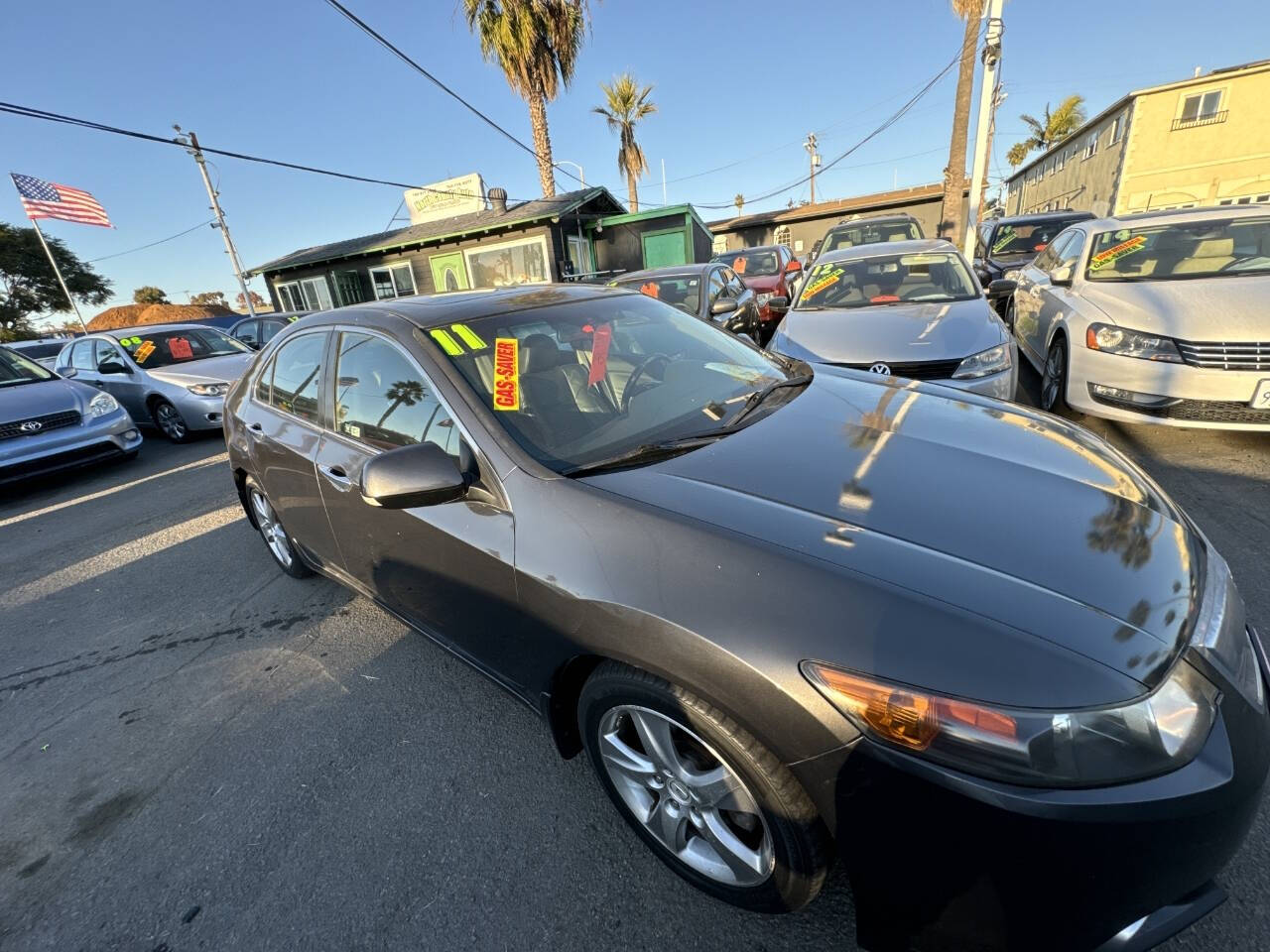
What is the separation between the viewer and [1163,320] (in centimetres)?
368

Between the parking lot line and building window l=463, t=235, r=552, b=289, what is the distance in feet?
36.0

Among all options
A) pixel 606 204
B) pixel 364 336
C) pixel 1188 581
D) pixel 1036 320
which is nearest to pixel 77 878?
pixel 364 336

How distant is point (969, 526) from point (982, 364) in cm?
296

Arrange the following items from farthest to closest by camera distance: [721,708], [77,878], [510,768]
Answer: [510,768] → [77,878] → [721,708]

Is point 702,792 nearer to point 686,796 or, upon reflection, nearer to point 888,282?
point 686,796

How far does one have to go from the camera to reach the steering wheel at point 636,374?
7.16 feet

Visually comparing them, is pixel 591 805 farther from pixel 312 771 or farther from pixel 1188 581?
pixel 1188 581

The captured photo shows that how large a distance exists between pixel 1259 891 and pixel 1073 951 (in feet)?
2.52

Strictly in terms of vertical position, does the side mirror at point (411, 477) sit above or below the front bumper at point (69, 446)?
above

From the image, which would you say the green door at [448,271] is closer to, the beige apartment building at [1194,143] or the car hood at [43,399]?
the car hood at [43,399]

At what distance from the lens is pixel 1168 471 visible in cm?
357

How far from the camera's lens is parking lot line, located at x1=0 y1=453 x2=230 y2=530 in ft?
17.4

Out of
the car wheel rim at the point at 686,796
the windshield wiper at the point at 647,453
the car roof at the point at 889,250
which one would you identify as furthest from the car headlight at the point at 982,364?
the car wheel rim at the point at 686,796

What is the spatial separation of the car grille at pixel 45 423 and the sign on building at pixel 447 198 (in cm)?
1459
